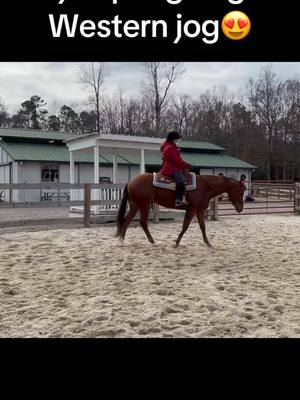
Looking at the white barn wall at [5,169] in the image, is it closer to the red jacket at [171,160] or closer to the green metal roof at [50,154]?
the green metal roof at [50,154]

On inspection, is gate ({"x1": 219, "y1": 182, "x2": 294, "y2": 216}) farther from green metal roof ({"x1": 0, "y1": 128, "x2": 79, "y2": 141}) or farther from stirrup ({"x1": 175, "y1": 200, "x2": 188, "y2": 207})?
green metal roof ({"x1": 0, "y1": 128, "x2": 79, "y2": 141})

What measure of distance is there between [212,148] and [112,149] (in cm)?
2096

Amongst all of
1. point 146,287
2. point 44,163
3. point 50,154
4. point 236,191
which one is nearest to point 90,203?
point 236,191

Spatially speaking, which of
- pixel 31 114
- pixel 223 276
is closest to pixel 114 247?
pixel 223 276

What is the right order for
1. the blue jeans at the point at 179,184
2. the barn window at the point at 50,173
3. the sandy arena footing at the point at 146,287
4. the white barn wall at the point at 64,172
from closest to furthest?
the sandy arena footing at the point at 146,287
the blue jeans at the point at 179,184
the barn window at the point at 50,173
the white barn wall at the point at 64,172

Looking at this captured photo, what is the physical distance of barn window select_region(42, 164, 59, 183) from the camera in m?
22.8

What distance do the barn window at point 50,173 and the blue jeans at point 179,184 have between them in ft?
56.6

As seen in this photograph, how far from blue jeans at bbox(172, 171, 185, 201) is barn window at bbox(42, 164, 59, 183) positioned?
17.3 meters

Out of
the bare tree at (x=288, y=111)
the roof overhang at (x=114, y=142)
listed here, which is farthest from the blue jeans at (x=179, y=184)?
the bare tree at (x=288, y=111)

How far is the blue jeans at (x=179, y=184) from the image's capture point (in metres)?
6.72

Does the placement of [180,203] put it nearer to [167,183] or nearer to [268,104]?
[167,183]

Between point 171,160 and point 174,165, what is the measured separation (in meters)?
0.10
